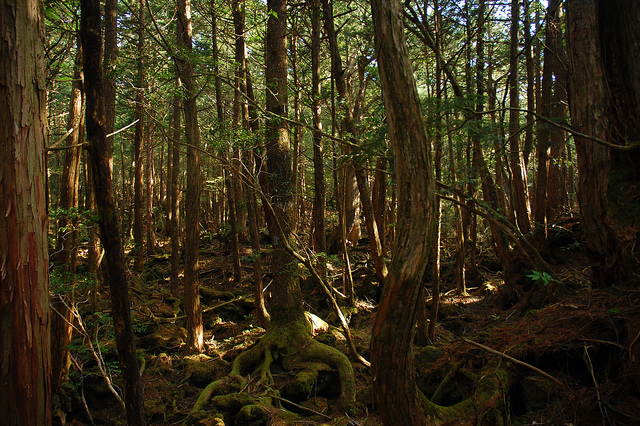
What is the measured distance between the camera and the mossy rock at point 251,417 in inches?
205

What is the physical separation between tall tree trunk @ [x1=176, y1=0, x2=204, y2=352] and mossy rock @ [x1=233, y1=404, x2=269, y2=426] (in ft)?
11.8

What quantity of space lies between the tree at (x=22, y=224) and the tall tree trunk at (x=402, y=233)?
2.56 m

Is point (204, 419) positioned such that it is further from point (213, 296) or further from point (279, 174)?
point (213, 296)

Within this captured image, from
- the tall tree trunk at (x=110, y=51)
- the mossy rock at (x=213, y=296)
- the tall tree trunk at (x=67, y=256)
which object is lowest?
the mossy rock at (x=213, y=296)

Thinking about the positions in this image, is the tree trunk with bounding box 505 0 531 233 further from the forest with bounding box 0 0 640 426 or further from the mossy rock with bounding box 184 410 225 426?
the mossy rock with bounding box 184 410 225 426

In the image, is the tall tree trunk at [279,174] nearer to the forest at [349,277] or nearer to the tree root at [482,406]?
the forest at [349,277]

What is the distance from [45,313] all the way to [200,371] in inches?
197

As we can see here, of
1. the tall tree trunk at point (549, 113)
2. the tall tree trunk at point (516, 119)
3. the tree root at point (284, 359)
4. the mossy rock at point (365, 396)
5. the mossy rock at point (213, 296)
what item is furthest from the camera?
the mossy rock at point (213, 296)

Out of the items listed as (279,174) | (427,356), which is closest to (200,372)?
(279,174)

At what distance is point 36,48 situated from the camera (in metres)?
2.95

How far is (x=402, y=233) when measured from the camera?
10.00 feet

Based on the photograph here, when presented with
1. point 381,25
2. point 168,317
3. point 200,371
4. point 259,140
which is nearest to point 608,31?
point 381,25

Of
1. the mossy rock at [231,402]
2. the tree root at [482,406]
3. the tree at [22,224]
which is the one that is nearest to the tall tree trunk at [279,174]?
the mossy rock at [231,402]

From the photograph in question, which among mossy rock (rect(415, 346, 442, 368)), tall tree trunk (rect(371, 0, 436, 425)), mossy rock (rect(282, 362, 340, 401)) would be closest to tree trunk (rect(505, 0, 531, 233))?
mossy rock (rect(415, 346, 442, 368))
